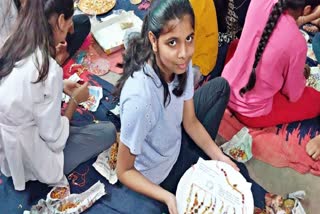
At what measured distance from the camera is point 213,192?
1718mm

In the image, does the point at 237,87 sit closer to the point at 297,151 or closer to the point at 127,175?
the point at 297,151

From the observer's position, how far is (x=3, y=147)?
73.5 inches

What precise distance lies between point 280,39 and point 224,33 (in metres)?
0.56

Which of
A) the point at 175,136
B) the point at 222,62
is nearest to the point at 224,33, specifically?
the point at 222,62

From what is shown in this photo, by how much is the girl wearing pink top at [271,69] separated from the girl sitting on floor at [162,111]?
0.51 feet

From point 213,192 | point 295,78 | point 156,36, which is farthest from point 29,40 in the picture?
point 295,78

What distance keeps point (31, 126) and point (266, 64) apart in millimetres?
973

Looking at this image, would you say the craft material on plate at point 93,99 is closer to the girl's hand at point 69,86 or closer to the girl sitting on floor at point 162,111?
the girl's hand at point 69,86

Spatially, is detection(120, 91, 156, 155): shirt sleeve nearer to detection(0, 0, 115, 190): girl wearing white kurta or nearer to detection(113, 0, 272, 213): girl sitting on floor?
detection(113, 0, 272, 213): girl sitting on floor

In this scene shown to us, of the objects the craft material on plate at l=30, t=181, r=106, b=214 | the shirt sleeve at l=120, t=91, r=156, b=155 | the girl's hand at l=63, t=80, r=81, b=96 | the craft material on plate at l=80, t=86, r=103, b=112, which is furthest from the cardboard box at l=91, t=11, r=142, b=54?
the shirt sleeve at l=120, t=91, r=156, b=155

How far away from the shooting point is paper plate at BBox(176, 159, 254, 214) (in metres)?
1.69

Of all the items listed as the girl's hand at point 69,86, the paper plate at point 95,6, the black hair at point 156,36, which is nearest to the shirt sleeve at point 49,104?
the black hair at point 156,36

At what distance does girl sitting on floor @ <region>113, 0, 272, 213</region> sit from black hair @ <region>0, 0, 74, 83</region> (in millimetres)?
289

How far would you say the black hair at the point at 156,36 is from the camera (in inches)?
57.7
